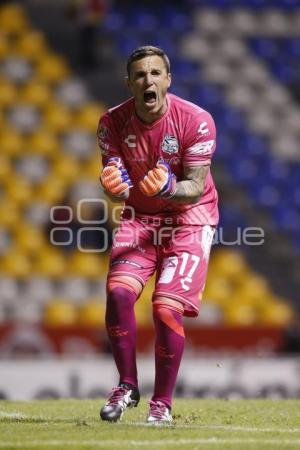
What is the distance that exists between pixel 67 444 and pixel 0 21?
12532mm

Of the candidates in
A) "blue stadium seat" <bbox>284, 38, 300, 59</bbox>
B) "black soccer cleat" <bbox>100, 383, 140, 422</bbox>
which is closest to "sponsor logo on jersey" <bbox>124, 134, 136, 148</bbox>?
"black soccer cleat" <bbox>100, 383, 140, 422</bbox>

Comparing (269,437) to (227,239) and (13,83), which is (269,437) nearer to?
(227,239)

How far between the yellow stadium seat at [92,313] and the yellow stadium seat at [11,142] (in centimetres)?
270

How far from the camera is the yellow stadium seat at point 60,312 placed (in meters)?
13.1

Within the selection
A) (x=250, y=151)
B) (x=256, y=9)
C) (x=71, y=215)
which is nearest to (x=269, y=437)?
(x=71, y=215)

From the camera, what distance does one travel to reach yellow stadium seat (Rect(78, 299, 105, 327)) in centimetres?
1323

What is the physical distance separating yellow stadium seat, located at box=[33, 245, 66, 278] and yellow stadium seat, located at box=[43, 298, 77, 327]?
393mm

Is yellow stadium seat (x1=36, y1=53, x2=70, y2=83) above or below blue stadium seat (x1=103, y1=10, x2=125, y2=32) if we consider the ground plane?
below

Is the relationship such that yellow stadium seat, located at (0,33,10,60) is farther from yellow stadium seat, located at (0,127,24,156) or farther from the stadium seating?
yellow stadium seat, located at (0,127,24,156)

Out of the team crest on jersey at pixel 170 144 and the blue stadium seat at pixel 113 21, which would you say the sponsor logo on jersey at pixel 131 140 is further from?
the blue stadium seat at pixel 113 21

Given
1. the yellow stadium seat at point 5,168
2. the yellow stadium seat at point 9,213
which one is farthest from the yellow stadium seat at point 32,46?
the yellow stadium seat at point 9,213

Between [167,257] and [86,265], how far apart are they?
7.67 m

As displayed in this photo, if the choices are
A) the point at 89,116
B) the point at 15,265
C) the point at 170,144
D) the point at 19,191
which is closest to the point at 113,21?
the point at 89,116

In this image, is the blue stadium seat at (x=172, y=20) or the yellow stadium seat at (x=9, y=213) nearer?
the yellow stadium seat at (x=9, y=213)
